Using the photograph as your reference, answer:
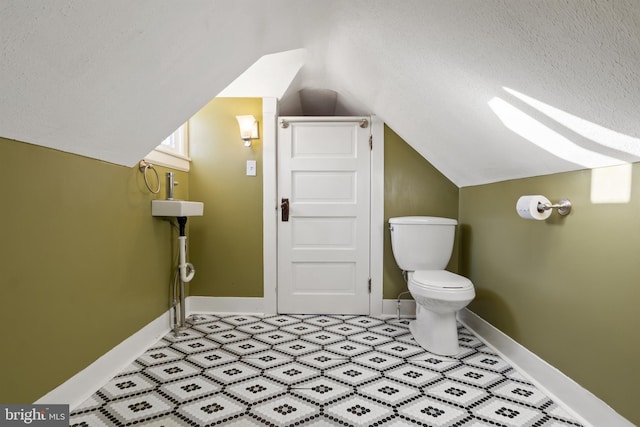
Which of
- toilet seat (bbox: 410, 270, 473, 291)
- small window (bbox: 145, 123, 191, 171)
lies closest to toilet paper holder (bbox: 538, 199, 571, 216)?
toilet seat (bbox: 410, 270, 473, 291)

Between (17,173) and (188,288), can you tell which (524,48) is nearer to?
(17,173)

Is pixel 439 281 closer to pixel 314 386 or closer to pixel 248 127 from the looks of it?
pixel 314 386

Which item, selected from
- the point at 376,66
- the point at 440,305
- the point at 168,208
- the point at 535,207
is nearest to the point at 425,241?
the point at 440,305

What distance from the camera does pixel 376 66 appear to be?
1.97m

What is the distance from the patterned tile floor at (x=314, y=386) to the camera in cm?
146

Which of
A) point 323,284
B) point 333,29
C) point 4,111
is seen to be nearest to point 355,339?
point 323,284

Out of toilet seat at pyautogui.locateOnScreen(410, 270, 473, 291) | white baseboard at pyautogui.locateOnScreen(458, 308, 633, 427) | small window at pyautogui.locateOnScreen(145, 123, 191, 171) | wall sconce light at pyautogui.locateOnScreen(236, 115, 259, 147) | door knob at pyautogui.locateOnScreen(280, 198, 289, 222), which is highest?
wall sconce light at pyautogui.locateOnScreen(236, 115, 259, 147)

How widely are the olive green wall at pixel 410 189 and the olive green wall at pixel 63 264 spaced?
172 centimetres

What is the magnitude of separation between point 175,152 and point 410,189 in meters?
1.75

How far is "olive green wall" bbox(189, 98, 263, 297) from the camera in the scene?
9.16ft

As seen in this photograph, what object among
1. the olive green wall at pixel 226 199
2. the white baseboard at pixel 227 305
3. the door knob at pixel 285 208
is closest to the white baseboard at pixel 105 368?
the white baseboard at pixel 227 305

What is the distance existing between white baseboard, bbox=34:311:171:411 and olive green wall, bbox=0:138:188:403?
3cm

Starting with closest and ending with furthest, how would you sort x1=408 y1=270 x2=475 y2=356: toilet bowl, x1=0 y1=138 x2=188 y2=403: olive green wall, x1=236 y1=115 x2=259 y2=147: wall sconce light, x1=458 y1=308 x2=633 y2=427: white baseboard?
1. x1=0 y1=138 x2=188 y2=403: olive green wall
2. x1=458 y1=308 x2=633 y2=427: white baseboard
3. x1=408 y1=270 x2=475 y2=356: toilet bowl
4. x1=236 y1=115 x2=259 y2=147: wall sconce light

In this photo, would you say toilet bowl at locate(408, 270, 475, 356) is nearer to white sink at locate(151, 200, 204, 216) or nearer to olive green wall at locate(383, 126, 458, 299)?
olive green wall at locate(383, 126, 458, 299)
